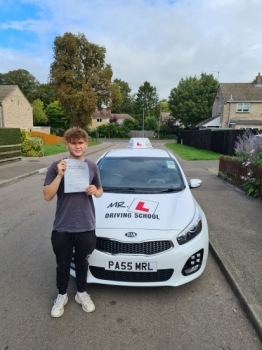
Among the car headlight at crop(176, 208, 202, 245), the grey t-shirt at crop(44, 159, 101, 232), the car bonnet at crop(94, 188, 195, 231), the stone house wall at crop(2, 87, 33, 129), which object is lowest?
the car headlight at crop(176, 208, 202, 245)

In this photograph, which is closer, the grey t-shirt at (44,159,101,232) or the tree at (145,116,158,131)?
the grey t-shirt at (44,159,101,232)

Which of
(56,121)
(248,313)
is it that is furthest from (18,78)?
(248,313)

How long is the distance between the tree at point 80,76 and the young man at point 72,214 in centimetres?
3774

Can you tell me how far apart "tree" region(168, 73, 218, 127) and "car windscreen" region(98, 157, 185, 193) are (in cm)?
4878

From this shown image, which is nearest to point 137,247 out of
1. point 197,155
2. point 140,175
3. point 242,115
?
point 140,175

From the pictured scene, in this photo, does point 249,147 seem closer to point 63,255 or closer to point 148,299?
point 148,299

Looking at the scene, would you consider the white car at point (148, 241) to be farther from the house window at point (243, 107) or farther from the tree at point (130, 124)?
the tree at point (130, 124)

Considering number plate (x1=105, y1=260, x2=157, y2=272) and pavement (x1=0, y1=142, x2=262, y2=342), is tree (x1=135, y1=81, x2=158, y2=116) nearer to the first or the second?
pavement (x1=0, y1=142, x2=262, y2=342)

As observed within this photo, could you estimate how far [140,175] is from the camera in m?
4.05

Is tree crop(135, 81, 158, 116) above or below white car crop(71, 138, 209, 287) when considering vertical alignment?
above

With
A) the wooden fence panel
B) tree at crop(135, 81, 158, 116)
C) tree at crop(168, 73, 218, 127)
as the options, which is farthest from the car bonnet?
tree at crop(135, 81, 158, 116)

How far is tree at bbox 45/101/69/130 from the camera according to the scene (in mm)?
55844

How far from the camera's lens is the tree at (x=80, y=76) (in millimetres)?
38781

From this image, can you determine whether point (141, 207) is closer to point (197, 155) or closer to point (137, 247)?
point (137, 247)
